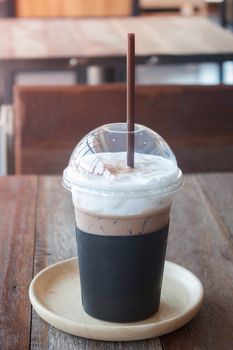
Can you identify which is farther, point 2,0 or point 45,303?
point 2,0

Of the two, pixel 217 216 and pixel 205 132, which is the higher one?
pixel 217 216

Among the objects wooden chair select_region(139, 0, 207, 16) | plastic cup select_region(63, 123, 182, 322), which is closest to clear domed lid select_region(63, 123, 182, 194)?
plastic cup select_region(63, 123, 182, 322)

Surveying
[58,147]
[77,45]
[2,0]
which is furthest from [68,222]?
[2,0]

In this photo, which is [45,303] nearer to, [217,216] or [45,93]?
[217,216]

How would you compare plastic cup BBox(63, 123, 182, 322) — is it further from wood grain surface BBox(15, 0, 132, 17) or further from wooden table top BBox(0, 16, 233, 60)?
wood grain surface BBox(15, 0, 132, 17)

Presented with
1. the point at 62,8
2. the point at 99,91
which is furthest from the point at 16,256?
the point at 62,8

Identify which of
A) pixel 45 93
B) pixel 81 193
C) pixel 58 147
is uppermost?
pixel 81 193

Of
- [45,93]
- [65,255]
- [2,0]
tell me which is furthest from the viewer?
[2,0]

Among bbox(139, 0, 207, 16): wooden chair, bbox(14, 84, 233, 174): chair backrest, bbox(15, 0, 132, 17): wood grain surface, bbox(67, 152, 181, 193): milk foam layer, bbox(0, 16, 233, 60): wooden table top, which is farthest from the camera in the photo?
bbox(139, 0, 207, 16): wooden chair
